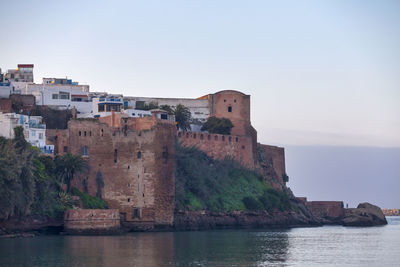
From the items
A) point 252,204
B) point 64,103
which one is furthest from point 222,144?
point 64,103

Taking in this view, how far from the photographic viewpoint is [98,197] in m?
64.9

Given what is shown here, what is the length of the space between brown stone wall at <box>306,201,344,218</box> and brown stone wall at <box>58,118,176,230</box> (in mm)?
34161

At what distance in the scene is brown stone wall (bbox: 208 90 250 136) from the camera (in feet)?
280

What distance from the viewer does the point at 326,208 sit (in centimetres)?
9719

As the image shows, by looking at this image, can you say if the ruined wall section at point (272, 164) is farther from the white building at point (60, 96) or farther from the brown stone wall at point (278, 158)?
the white building at point (60, 96)

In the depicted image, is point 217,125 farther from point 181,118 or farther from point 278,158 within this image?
point 278,158

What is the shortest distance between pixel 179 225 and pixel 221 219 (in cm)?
670

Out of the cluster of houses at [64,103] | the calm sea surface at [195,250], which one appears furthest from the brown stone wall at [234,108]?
the calm sea surface at [195,250]

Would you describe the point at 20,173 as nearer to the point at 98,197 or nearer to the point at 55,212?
the point at 55,212

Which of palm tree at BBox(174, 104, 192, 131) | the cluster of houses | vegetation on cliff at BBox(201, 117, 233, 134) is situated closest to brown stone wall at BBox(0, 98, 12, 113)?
the cluster of houses

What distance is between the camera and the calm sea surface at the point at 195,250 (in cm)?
4444

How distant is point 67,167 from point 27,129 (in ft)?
21.7

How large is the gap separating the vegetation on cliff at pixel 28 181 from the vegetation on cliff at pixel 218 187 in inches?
395

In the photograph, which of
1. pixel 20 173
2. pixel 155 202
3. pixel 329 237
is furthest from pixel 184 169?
pixel 20 173
